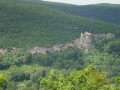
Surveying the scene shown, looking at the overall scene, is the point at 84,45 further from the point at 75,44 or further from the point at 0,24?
the point at 0,24

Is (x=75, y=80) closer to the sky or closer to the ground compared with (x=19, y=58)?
closer to the sky

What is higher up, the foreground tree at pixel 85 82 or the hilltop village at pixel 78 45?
the foreground tree at pixel 85 82

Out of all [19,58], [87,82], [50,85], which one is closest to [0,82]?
[50,85]

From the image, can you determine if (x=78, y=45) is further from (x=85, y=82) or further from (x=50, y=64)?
(x=85, y=82)

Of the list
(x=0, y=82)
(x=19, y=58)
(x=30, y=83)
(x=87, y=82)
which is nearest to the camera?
(x=0, y=82)

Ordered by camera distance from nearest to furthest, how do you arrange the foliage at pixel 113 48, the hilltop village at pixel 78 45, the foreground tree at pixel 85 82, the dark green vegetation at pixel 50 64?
the foreground tree at pixel 85 82, the dark green vegetation at pixel 50 64, the hilltop village at pixel 78 45, the foliage at pixel 113 48

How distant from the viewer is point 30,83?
124375 millimetres

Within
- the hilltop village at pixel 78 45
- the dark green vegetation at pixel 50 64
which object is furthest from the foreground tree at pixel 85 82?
the hilltop village at pixel 78 45

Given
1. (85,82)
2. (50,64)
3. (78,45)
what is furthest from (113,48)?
(85,82)

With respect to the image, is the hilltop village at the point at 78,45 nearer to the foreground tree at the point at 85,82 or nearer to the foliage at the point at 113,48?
the foliage at the point at 113,48

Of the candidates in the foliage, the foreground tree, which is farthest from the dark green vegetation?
the foreground tree

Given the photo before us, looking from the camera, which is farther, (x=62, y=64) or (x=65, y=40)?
(x=65, y=40)

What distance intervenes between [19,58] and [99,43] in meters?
43.4

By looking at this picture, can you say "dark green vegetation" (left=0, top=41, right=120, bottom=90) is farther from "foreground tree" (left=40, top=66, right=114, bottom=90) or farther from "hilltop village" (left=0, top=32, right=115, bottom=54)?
"foreground tree" (left=40, top=66, right=114, bottom=90)
